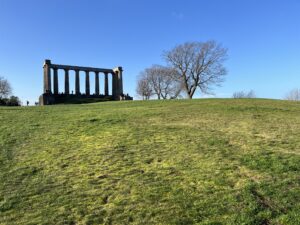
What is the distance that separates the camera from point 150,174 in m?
7.86

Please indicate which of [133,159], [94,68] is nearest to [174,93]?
[94,68]

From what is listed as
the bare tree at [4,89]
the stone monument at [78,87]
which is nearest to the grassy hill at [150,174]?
the stone monument at [78,87]

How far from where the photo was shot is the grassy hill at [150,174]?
20.1 ft

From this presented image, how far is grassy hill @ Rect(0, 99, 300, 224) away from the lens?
6133 millimetres

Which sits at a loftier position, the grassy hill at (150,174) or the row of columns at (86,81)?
the row of columns at (86,81)

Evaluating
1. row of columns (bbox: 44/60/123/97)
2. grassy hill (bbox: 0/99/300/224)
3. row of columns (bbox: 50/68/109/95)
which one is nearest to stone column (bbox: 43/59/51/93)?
row of columns (bbox: 44/60/123/97)

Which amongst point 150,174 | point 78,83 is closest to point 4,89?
point 78,83

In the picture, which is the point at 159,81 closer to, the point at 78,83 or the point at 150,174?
the point at 78,83

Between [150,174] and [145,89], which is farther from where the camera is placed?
[145,89]

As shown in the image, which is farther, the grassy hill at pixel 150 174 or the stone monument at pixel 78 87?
the stone monument at pixel 78 87

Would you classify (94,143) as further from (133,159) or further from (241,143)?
(241,143)

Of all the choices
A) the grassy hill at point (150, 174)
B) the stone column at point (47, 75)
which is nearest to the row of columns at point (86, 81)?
the stone column at point (47, 75)

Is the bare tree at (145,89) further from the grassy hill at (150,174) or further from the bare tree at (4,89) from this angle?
the grassy hill at (150,174)

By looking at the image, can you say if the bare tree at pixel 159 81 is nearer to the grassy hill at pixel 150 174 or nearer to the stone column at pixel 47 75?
the stone column at pixel 47 75
